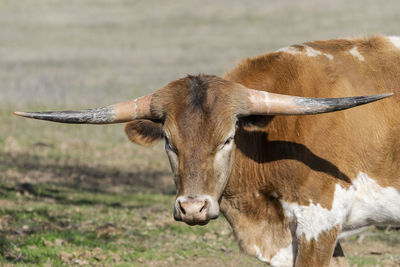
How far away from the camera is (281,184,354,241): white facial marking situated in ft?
22.2

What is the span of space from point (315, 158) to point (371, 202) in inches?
29.5

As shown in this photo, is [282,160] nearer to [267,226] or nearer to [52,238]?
[267,226]

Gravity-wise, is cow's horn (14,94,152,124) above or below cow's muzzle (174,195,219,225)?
above

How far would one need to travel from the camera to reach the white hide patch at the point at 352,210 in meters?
6.77

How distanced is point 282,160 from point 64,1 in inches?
2422

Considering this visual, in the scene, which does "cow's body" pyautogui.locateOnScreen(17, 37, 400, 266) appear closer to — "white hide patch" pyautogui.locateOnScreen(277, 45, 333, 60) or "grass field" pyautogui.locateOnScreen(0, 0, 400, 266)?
"white hide patch" pyautogui.locateOnScreen(277, 45, 333, 60)

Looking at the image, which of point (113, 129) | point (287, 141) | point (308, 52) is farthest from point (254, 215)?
point (113, 129)

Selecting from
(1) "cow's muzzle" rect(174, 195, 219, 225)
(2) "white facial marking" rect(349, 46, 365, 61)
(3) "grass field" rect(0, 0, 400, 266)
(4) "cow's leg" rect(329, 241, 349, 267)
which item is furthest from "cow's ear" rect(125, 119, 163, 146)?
(3) "grass field" rect(0, 0, 400, 266)

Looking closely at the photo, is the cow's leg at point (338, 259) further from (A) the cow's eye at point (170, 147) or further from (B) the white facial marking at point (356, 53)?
(A) the cow's eye at point (170, 147)

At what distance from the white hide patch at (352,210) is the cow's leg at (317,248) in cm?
3

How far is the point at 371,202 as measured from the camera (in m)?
6.95

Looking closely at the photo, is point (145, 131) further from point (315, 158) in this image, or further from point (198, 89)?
point (315, 158)

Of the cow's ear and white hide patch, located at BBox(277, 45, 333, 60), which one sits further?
white hide patch, located at BBox(277, 45, 333, 60)

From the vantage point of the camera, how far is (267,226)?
7148mm
